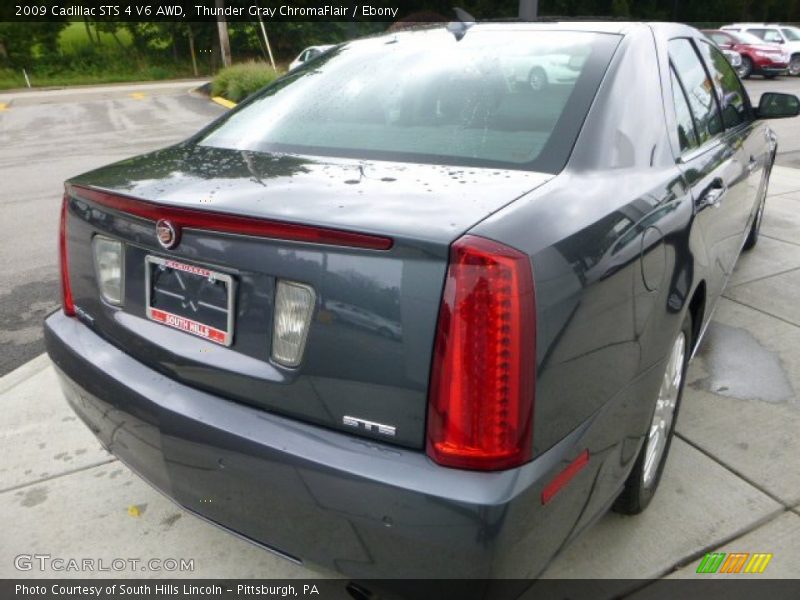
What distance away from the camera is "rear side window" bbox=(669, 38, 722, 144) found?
2.57m

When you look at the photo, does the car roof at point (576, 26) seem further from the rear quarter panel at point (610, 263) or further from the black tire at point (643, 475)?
the black tire at point (643, 475)

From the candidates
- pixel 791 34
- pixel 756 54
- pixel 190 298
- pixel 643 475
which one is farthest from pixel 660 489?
pixel 791 34

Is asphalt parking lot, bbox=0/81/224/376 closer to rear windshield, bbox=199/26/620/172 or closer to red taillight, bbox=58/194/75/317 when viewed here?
red taillight, bbox=58/194/75/317

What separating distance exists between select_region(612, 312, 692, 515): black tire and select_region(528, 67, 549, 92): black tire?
3.02 feet

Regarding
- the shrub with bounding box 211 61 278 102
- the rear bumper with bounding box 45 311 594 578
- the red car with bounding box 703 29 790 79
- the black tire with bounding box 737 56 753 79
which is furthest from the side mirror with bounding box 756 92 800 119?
the black tire with bounding box 737 56 753 79

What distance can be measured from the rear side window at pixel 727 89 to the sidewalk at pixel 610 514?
125cm

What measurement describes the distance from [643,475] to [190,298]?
1531 mm

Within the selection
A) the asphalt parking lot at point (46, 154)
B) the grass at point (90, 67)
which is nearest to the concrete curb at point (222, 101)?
the asphalt parking lot at point (46, 154)

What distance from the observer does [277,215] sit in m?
1.50

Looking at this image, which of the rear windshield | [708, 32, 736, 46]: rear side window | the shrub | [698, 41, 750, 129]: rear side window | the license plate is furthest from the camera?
[708, 32, 736, 46]: rear side window

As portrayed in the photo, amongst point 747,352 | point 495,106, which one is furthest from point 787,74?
point 495,106

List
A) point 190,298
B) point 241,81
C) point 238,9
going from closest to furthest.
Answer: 1. point 190,298
2. point 241,81
3. point 238,9

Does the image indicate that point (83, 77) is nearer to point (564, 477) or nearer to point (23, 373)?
point (23, 373)

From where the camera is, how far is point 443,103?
2.19 m
